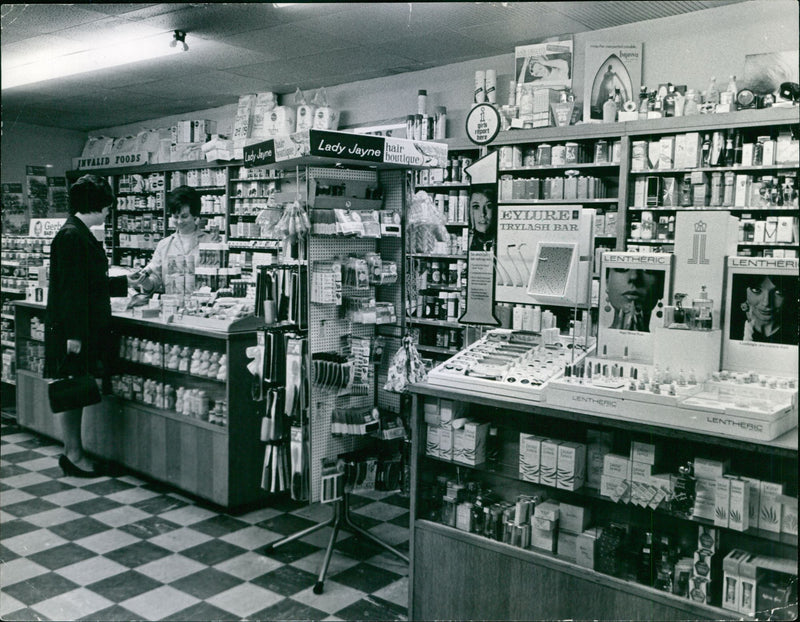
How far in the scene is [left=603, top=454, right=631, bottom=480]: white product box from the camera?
2.50 metres

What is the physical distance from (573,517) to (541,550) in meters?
0.19

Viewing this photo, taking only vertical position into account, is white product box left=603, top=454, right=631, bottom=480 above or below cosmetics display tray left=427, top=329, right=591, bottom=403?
below

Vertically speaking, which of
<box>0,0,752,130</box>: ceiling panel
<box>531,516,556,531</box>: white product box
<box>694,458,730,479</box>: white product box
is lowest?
<box>531,516,556,531</box>: white product box

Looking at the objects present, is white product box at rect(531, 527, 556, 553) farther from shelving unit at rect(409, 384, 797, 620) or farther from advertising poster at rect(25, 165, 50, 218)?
advertising poster at rect(25, 165, 50, 218)

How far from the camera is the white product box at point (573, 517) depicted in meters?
2.66

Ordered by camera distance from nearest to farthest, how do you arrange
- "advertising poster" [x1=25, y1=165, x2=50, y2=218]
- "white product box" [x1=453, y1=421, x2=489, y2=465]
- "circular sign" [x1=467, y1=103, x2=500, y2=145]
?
"white product box" [x1=453, y1=421, x2=489, y2=465] → "circular sign" [x1=467, y1=103, x2=500, y2=145] → "advertising poster" [x1=25, y1=165, x2=50, y2=218]

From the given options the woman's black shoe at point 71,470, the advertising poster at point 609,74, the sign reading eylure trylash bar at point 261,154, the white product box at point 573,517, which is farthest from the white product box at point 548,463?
the woman's black shoe at point 71,470

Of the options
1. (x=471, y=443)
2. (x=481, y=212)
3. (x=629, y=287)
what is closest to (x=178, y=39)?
(x=481, y=212)

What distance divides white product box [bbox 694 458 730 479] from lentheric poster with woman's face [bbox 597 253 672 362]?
44cm

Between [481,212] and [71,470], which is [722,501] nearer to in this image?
[481,212]

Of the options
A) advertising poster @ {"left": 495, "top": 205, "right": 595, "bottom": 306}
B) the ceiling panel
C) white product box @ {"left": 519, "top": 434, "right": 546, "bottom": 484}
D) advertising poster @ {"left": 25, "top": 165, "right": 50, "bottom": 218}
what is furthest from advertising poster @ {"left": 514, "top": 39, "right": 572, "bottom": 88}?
advertising poster @ {"left": 25, "top": 165, "right": 50, "bottom": 218}

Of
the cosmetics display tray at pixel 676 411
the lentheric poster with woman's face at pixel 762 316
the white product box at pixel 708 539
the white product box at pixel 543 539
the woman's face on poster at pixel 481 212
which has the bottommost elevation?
the white product box at pixel 543 539

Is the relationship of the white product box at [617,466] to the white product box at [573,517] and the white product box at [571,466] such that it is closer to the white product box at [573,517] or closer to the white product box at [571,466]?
the white product box at [571,466]

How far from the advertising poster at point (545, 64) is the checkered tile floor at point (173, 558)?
3678 millimetres
